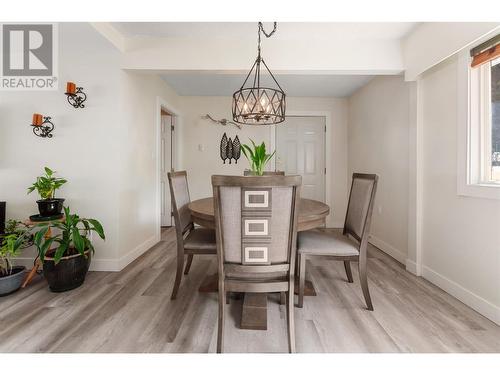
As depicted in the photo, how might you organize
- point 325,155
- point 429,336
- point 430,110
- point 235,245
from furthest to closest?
point 325,155 < point 430,110 < point 429,336 < point 235,245

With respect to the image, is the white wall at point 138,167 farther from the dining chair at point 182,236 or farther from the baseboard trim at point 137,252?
the dining chair at point 182,236

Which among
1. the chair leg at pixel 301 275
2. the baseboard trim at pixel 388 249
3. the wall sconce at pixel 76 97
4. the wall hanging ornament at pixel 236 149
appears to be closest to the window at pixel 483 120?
the baseboard trim at pixel 388 249

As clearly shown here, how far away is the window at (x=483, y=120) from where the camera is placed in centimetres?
164

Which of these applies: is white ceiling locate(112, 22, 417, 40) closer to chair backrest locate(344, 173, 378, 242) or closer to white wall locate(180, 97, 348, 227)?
chair backrest locate(344, 173, 378, 242)

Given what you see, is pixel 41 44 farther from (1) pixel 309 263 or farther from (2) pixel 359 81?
(2) pixel 359 81

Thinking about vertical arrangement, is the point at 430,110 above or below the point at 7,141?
above

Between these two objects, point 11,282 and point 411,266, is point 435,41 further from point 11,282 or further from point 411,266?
point 11,282

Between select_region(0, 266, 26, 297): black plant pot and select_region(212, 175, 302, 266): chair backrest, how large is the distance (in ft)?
6.17

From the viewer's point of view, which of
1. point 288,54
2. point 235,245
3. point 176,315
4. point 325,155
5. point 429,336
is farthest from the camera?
point 325,155

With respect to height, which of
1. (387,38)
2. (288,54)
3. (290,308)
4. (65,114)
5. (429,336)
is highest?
(387,38)

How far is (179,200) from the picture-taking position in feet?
6.32

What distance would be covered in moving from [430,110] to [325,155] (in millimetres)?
1962

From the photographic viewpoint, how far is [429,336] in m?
1.37
